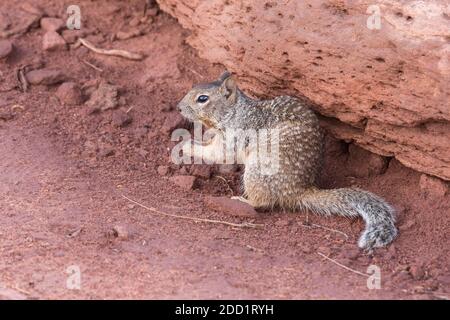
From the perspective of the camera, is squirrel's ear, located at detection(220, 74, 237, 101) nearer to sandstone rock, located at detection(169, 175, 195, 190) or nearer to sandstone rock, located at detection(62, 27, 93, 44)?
sandstone rock, located at detection(169, 175, 195, 190)

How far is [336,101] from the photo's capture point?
7.82 metres

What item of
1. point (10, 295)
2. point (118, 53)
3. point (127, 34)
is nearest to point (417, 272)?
point (10, 295)

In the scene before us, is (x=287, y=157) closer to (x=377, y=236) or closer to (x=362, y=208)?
(x=362, y=208)

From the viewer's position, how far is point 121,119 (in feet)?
30.1

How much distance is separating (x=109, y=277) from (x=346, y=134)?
3.40 metres

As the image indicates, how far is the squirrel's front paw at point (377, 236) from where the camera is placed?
7.05 m

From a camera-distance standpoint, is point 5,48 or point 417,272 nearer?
point 417,272

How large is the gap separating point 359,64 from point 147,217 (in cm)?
259

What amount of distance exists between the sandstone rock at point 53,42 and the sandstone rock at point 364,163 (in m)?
4.21

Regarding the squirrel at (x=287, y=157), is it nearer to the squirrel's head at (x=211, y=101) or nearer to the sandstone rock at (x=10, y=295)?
the squirrel's head at (x=211, y=101)

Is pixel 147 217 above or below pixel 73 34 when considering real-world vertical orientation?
below

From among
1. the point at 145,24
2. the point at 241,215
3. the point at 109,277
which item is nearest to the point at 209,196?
the point at 241,215

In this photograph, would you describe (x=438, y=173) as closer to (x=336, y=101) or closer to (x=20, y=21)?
(x=336, y=101)

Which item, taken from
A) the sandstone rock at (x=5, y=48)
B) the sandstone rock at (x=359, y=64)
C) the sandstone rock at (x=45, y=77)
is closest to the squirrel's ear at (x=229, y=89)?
the sandstone rock at (x=359, y=64)
